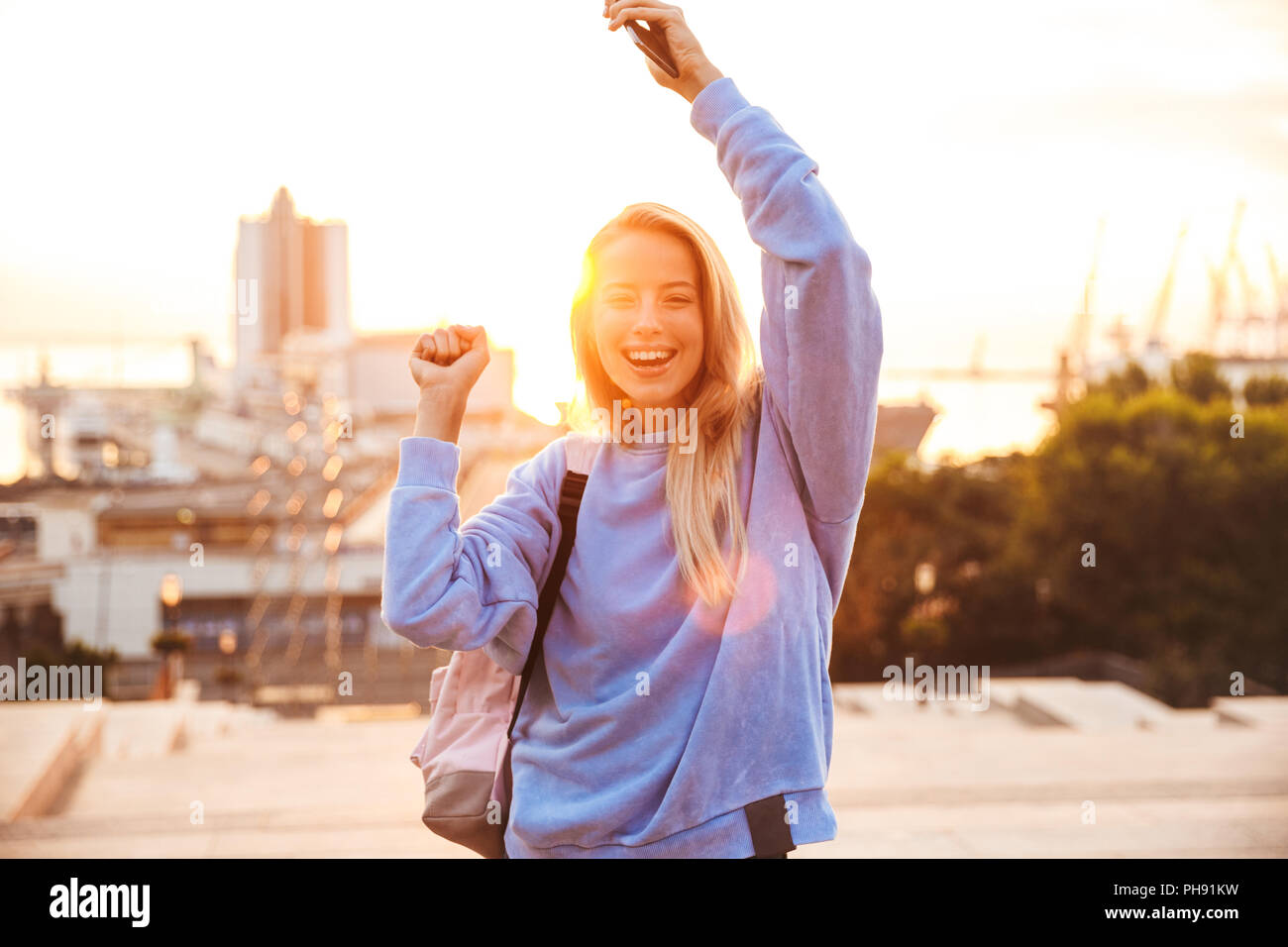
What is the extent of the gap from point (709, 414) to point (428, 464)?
1.17ft

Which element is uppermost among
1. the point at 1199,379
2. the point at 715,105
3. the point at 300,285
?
the point at 300,285

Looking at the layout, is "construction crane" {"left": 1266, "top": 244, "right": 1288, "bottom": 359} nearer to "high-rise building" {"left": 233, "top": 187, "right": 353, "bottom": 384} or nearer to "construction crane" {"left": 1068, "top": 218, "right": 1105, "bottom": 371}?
"construction crane" {"left": 1068, "top": 218, "right": 1105, "bottom": 371}

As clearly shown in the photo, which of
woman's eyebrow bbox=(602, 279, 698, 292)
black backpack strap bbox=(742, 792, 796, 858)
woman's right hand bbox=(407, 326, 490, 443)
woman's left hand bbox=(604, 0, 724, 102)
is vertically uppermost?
woman's left hand bbox=(604, 0, 724, 102)

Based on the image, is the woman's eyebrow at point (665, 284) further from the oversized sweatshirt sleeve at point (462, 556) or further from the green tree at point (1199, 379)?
the green tree at point (1199, 379)

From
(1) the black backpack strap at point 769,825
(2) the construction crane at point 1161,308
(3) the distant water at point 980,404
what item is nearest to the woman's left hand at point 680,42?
(1) the black backpack strap at point 769,825

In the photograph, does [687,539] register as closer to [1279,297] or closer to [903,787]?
[903,787]

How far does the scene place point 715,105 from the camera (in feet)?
4.89

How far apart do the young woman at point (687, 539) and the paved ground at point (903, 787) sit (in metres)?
1.90

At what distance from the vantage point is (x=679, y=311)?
147 cm

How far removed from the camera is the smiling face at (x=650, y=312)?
4.79 ft

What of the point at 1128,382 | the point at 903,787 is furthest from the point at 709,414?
the point at 1128,382

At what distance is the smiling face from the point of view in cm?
146

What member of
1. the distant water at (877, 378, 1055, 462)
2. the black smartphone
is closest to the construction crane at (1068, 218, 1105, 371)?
the distant water at (877, 378, 1055, 462)
